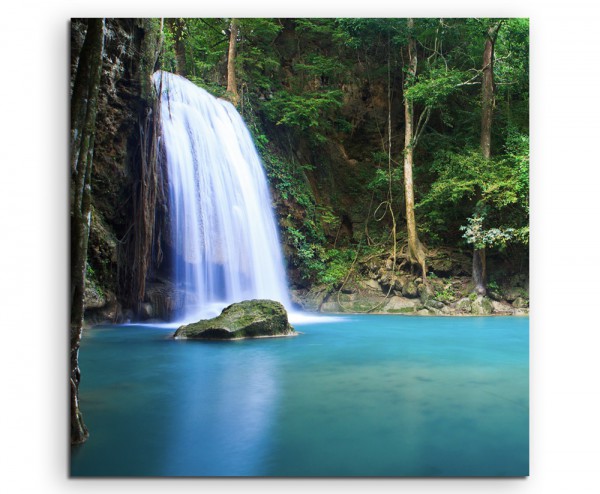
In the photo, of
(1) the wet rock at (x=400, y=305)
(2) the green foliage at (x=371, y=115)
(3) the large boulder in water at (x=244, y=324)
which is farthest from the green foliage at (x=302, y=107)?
(1) the wet rock at (x=400, y=305)

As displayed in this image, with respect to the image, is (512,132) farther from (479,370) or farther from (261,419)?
(261,419)

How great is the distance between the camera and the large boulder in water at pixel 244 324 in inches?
177

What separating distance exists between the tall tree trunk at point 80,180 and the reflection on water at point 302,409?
9.2 inches

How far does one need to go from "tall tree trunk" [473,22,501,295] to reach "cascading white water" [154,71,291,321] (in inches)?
87.8

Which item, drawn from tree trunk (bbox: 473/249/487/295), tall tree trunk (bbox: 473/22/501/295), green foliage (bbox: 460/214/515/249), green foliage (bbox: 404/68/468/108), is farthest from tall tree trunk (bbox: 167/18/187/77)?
tree trunk (bbox: 473/249/487/295)

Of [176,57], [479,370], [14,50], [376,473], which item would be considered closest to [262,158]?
[176,57]

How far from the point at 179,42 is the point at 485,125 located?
11.1ft

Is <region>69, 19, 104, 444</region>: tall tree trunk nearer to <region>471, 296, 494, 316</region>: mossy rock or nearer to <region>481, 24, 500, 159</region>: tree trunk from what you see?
<region>481, 24, 500, 159</region>: tree trunk

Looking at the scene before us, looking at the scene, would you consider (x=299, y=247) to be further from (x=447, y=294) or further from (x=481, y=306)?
(x=481, y=306)

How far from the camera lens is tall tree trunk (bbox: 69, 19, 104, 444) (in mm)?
2844

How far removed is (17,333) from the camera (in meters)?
3.13

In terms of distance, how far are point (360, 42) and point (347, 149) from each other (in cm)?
166

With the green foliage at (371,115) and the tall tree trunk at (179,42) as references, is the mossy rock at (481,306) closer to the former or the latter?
the green foliage at (371,115)

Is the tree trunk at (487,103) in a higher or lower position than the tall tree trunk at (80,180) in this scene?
higher
